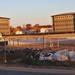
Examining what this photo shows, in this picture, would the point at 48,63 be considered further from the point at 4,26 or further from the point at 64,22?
the point at 64,22

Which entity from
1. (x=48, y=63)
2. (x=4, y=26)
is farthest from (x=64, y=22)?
(x=48, y=63)

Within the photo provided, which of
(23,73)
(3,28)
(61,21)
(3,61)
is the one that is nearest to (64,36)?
(3,61)

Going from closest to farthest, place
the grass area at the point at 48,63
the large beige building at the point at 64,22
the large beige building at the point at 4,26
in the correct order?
the grass area at the point at 48,63 < the large beige building at the point at 4,26 < the large beige building at the point at 64,22

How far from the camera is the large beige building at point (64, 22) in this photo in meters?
147

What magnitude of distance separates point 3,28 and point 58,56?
124329 millimetres

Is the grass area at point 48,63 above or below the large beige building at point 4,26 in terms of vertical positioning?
below

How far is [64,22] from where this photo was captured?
157 metres

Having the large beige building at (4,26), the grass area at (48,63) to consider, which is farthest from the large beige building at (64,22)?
the grass area at (48,63)

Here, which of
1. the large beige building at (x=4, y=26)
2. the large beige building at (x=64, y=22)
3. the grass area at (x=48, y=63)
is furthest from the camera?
the large beige building at (x=64, y=22)

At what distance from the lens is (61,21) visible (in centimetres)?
16188

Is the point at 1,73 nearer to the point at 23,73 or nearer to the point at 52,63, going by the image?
the point at 23,73

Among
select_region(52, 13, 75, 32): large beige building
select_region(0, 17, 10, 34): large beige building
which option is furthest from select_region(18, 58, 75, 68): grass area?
select_region(52, 13, 75, 32): large beige building

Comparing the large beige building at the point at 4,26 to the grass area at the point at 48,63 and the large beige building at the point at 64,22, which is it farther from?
the grass area at the point at 48,63

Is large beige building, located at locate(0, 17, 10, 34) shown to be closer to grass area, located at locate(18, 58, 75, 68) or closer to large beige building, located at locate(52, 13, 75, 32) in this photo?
large beige building, located at locate(52, 13, 75, 32)
